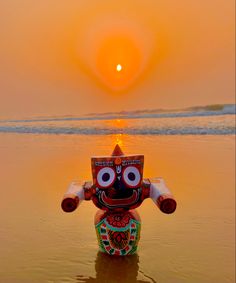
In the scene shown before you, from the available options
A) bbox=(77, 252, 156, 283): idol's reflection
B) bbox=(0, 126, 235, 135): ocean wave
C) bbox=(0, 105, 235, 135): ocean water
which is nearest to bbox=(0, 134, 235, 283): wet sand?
bbox=(77, 252, 156, 283): idol's reflection

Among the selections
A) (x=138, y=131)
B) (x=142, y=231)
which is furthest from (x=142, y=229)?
(x=138, y=131)

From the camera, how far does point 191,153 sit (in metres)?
7.86

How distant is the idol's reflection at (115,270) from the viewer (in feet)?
10.3

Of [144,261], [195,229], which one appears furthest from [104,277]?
[195,229]

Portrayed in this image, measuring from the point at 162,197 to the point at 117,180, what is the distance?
1.29ft

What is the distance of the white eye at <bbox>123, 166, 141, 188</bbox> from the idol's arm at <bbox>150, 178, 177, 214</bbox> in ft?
0.54

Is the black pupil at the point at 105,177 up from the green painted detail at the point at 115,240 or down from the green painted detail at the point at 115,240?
up

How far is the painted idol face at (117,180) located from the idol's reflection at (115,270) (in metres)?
0.40

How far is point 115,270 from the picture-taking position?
3301 millimetres

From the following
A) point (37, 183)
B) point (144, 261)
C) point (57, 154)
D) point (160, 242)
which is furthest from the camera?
point (57, 154)

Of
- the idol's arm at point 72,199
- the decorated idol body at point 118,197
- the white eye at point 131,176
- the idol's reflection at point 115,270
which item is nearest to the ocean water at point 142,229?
the idol's reflection at point 115,270

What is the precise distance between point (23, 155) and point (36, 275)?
17.7 ft

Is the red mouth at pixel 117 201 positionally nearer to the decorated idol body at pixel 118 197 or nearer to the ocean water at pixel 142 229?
the decorated idol body at pixel 118 197

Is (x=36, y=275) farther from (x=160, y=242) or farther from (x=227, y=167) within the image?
(x=227, y=167)
